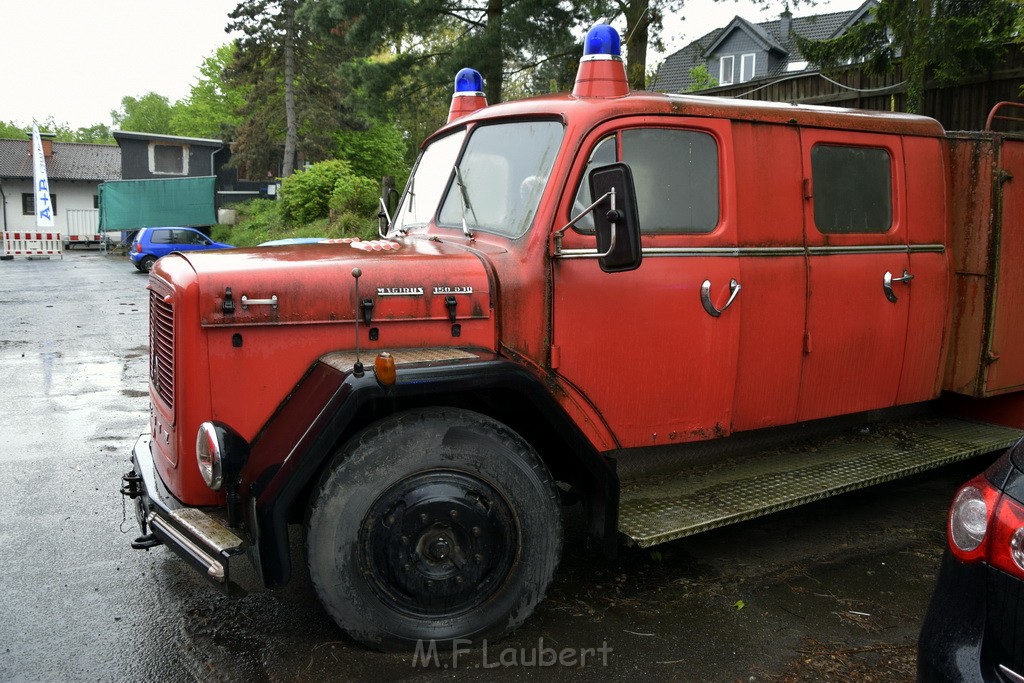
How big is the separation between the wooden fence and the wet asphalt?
6.12m

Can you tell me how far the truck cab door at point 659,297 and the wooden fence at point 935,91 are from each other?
18.8 ft

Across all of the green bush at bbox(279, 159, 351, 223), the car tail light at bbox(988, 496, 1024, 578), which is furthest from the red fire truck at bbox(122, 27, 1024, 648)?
the green bush at bbox(279, 159, 351, 223)

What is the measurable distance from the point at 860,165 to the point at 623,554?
2523 mm

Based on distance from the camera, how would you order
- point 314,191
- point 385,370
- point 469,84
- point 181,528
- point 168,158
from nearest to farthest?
point 385,370 < point 181,528 < point 469,84 < point 314,191 < point 168,158

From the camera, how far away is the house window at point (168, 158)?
4231 centimetres

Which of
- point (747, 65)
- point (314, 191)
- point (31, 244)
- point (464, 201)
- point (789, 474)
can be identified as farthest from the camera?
point (747, 65)

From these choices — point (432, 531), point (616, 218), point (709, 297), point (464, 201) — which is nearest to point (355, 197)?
point (464, 201)

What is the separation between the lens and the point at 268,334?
3598 mm

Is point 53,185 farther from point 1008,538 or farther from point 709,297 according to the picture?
point 1008,538

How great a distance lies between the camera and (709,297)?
4.28 m

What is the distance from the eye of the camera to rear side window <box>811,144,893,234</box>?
15.7 feet

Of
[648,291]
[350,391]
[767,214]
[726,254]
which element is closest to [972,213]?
[767,214]

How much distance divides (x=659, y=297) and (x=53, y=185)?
1971 inches

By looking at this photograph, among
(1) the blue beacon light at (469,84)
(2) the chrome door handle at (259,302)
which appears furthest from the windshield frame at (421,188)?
(2) the chrome door handle at (259,302)
